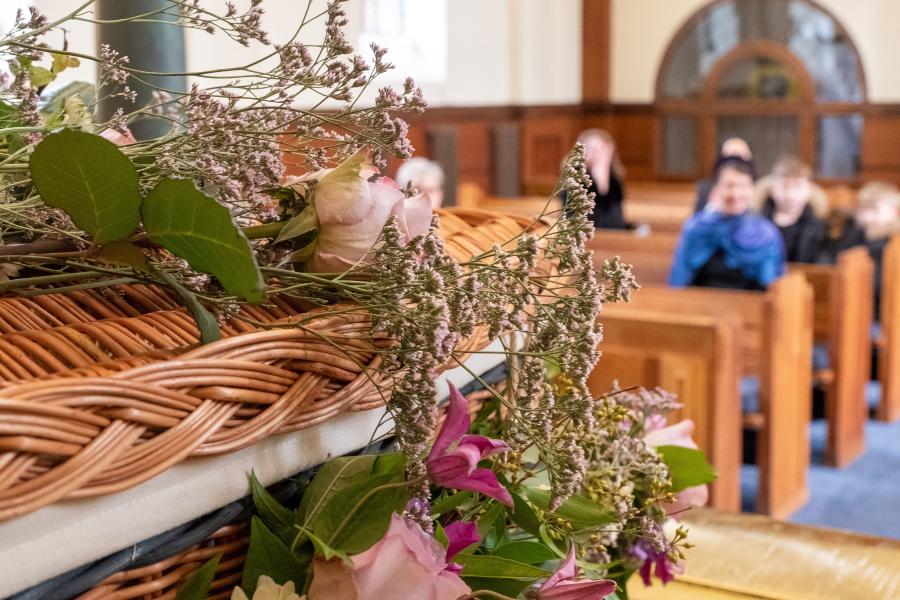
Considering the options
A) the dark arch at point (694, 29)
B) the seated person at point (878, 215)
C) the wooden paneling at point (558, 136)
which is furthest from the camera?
the dark arch at point (694, 29)

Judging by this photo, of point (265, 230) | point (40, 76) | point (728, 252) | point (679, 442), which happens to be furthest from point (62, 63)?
point (728, 252)

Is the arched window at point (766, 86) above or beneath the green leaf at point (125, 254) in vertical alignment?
above

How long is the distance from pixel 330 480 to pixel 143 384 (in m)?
0.19

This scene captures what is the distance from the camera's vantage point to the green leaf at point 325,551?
0.75 m

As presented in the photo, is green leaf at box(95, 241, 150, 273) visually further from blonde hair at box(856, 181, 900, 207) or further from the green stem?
blonde hair at box(856, 181, 900, 207)

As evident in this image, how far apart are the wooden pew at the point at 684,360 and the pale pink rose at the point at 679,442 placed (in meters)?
2.99

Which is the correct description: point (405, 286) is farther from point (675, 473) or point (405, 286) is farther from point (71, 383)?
point (675, 473)

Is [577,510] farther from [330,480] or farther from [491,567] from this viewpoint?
[330,480]

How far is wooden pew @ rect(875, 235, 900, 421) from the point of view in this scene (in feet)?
22.0

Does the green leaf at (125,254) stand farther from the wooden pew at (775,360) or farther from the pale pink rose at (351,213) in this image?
the wooden pew at (775,360)

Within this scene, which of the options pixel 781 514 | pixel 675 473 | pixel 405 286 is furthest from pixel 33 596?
pixel 781 514

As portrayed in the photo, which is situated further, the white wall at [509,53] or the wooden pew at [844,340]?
the white wall at [509,53]

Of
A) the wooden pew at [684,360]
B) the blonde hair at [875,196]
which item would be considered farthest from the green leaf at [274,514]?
the blonde hair at [875,196]

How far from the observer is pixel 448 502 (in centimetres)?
91
